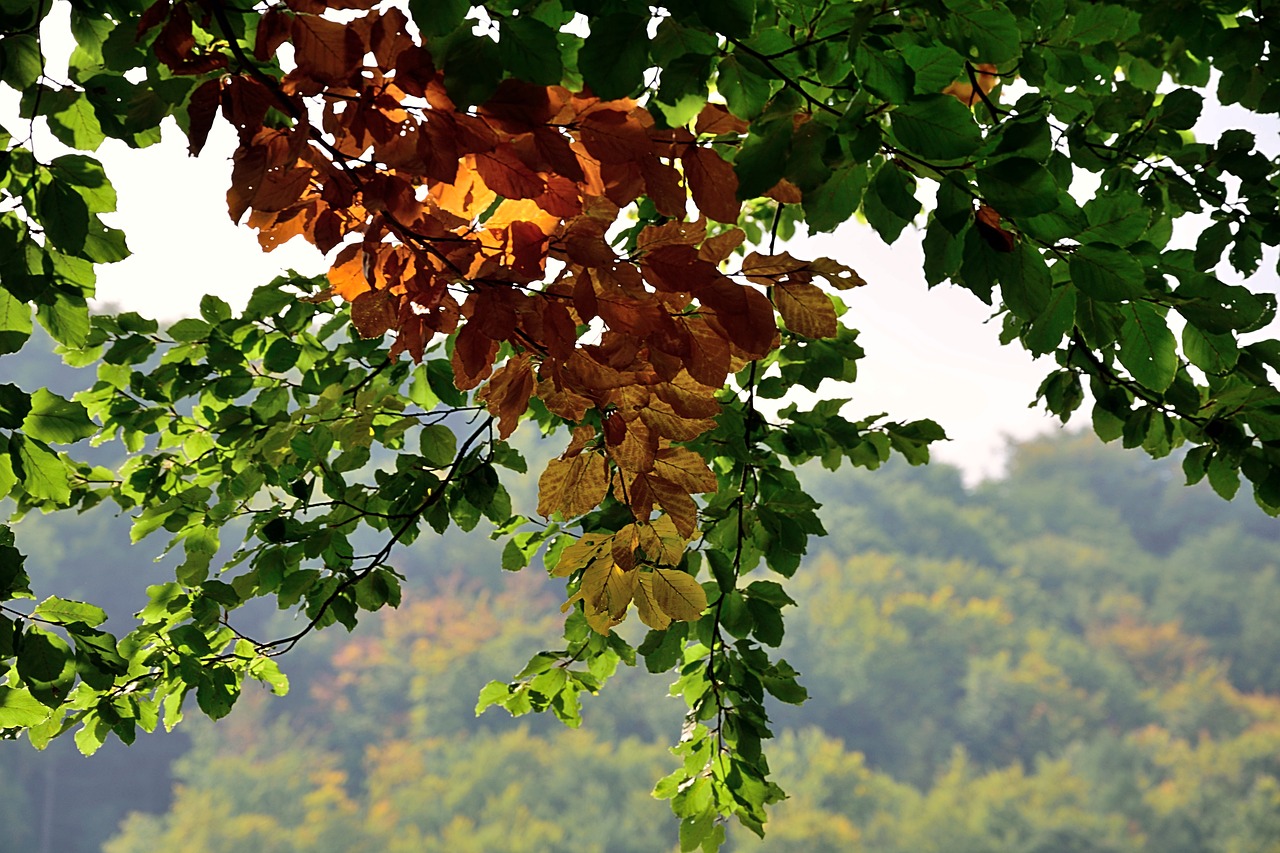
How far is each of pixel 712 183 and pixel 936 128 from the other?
0.15 metres

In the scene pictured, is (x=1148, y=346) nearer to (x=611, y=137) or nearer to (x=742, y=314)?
(x=742, y=314)

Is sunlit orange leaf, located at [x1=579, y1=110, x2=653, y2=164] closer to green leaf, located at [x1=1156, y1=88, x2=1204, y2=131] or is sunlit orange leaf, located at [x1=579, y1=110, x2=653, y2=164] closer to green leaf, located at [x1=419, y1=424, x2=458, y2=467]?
green leaf, located at [x1=419, y1=424, x2=458, y2=467]

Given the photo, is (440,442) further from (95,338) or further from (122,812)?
(122,812)

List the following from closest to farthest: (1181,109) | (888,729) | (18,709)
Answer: (18,709) < (1181,109) < (888,729)

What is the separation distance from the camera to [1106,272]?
2.24 feet

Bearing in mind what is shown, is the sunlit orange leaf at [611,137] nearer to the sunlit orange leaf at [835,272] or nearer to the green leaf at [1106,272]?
the sunlit orange leaf at [835,272]

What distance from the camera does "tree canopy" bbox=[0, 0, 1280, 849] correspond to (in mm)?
649

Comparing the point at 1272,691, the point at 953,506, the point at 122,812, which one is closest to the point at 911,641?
the point at 953,506

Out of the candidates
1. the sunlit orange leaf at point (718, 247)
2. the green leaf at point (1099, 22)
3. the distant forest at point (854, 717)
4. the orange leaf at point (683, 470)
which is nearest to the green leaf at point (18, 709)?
the orange leaf at point (683, 470)

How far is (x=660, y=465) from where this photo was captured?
2.83 ft

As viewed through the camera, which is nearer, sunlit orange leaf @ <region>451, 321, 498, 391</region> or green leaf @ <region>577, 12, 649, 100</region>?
green leaf @ <region>577, 12, 649, 100</region>

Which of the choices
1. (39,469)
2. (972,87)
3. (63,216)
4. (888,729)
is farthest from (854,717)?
(63,216)

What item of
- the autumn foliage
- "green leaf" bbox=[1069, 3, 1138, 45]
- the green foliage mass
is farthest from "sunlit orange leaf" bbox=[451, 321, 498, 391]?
the green foliage mass

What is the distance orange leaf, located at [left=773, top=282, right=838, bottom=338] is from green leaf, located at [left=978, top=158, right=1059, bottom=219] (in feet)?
0.60
